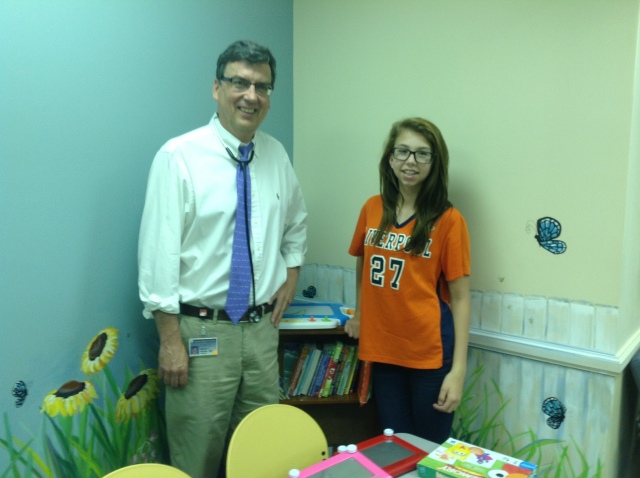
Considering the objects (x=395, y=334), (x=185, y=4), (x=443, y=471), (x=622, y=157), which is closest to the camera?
(x=443, y=471)

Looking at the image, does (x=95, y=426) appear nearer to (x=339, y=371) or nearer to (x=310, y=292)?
(x=339, y=371)

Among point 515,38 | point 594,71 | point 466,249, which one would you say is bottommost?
point 466,249

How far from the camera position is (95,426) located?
180cm

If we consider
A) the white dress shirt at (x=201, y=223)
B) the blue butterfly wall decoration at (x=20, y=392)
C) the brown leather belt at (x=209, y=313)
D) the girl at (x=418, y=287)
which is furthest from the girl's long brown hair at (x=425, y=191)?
the blue butterfly wall decoration at (x=20, y=392)

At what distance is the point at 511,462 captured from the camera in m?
1.25

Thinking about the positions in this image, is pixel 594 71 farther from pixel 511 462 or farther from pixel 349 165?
pixel 511 462

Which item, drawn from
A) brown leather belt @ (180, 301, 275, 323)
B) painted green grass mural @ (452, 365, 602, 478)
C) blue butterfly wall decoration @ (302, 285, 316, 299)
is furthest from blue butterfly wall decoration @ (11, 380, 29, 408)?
painted green grass mural @ (452, 365, 602, 478)

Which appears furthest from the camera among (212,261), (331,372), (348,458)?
(331,372)

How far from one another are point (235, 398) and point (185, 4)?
1.49 m

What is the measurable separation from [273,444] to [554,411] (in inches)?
43.1

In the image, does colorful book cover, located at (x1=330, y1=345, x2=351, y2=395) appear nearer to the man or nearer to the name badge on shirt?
the man

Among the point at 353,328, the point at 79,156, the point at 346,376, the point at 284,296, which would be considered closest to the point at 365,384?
the point at 346,376

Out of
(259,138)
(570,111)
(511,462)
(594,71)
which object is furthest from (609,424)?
(259,138)

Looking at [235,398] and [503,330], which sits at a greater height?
[503,330]
